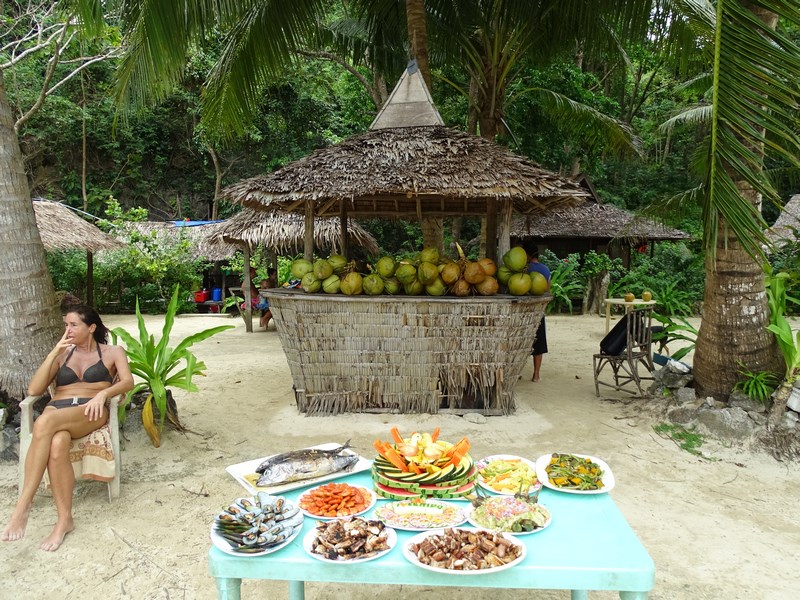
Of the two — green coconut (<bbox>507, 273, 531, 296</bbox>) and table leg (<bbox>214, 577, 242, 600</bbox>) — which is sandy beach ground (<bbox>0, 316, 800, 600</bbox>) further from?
green coconut (<bbox>507, 273, 531, 296</bbox>)

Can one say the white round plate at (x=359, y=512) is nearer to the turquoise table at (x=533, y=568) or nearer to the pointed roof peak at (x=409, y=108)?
the turquoise table at (x=533, y=568)

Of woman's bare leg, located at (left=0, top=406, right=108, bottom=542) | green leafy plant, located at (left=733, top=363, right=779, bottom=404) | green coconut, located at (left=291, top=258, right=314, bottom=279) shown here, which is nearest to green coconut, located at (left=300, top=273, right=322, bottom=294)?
green coconut, located at (left=291, top=258, right=314, bottom=279)

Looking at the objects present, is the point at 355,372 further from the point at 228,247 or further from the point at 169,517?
the point at 228,247

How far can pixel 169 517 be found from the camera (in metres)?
3.15

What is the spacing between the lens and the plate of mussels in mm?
1688

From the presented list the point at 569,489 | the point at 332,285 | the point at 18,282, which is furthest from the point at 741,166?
the point at 18,282

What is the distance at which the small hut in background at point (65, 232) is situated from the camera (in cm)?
984

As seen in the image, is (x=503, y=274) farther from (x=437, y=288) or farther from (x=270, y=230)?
(x=270, y=230)

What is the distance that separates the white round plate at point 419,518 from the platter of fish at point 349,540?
55 millimetres

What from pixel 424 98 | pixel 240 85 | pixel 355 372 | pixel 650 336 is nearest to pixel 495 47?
pixel 424 98

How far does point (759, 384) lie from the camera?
4.31m

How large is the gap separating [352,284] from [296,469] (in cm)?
268

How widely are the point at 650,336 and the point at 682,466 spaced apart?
1.75m

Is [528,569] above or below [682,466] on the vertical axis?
above
